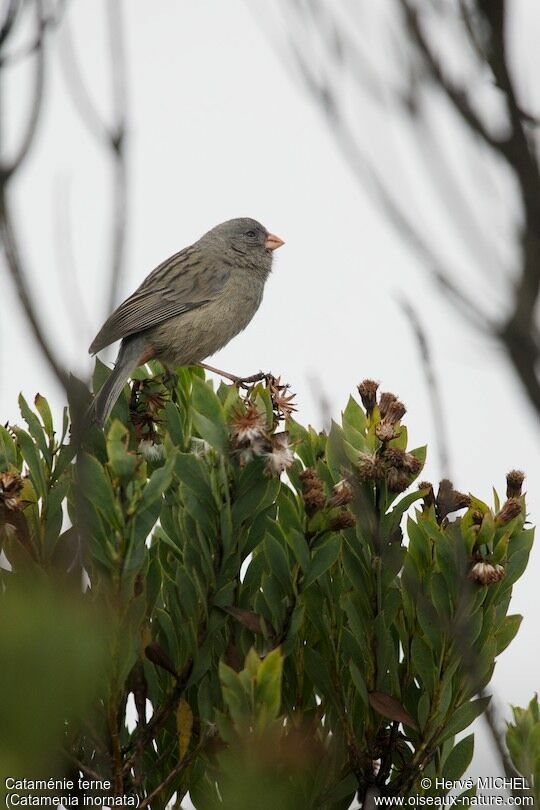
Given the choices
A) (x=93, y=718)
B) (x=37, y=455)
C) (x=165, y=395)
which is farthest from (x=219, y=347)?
(x=93, y=718)

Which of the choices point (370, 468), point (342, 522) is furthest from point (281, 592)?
point (370, 468)

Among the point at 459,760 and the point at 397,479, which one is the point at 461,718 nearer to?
the point at 459,760

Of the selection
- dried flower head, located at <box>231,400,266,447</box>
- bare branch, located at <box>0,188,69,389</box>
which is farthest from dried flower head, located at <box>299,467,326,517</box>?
bare branch, located at <box>0,188,69,389</box>

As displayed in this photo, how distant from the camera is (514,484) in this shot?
2061 millimetres

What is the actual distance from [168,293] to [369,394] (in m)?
3.39

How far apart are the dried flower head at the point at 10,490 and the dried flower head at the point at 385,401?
2.44 ft

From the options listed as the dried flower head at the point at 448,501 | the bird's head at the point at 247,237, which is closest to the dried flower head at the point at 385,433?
the dried flower head at the point at 448,501

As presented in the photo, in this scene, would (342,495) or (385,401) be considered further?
(385,401)

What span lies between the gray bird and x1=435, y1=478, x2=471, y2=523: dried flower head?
274 centimetres

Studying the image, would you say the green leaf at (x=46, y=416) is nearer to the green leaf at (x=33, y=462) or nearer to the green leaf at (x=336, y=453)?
the green leaf at (x=33, y=462)

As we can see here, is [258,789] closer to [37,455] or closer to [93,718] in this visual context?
[93,718]

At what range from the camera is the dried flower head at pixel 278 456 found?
1.84m

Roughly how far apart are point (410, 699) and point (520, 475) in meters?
0.50

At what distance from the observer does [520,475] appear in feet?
6.79
